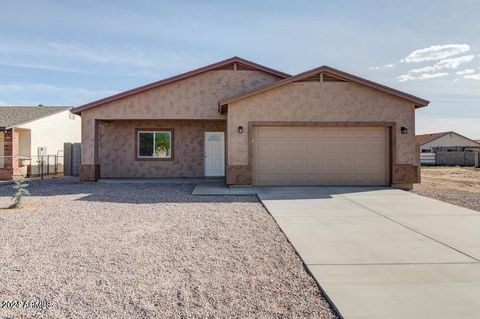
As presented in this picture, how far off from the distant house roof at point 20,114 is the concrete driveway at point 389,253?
16.3m

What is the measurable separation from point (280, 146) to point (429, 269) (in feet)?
29.7

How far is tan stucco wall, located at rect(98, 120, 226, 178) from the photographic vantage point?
16984 mm

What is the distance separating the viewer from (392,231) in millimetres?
6691

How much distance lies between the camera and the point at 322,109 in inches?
521

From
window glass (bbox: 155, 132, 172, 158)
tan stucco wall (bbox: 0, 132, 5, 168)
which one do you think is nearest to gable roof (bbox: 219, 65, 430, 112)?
window glass (bbox: 155, 132, 172, 158)

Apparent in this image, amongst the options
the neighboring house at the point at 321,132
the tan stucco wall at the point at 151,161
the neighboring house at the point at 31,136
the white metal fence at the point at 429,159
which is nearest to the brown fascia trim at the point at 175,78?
the tan stucco wall at the point at 151,161

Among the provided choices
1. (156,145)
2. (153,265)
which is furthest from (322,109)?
(153,265)

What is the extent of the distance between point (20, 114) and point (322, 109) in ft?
61.3

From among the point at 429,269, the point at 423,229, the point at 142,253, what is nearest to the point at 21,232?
the point at 142,253

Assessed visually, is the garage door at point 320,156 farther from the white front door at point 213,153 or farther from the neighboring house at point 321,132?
the white front door at point 213,153

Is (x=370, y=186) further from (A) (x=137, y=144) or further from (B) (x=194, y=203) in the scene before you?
(A) (x=137, y=144)

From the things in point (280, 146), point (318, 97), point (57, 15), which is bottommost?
point (280, 146)

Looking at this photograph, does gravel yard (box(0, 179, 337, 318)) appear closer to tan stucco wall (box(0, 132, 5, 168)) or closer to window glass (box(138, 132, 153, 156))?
window glass (box(138, 132, 153, 156))

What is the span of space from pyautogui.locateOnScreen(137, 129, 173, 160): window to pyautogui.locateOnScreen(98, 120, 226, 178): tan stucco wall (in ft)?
0.88
